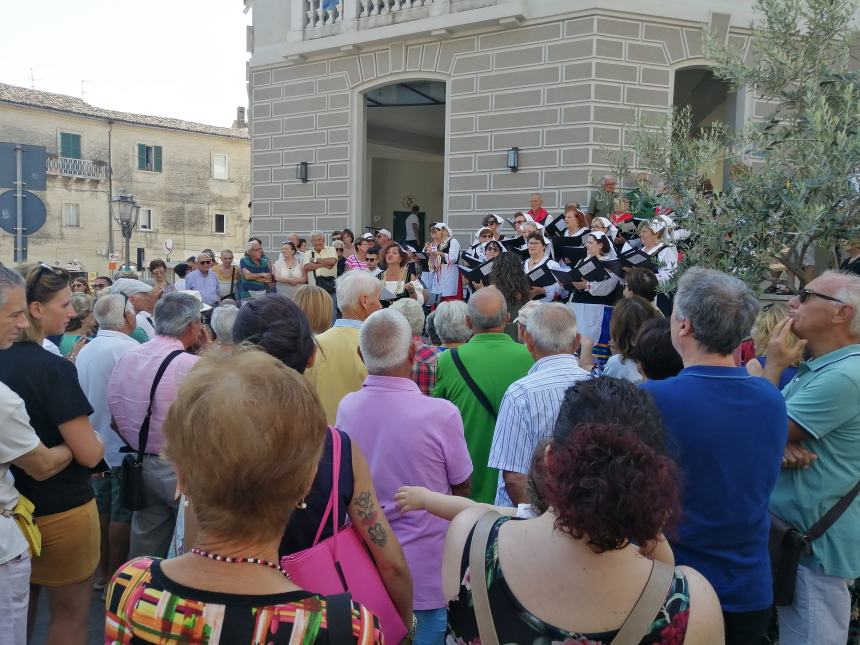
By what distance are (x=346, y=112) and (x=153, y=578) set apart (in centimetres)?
1461

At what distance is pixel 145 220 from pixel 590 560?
49289 mm

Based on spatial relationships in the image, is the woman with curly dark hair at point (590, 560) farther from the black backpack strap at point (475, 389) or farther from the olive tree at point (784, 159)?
the olive tree at point (784, 159)

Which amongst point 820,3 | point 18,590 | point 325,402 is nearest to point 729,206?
point 820,3

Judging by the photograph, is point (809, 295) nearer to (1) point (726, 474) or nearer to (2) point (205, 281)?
(1) point (726, 474)

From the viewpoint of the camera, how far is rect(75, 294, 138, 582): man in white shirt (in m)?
4.43

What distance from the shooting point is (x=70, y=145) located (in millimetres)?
43938

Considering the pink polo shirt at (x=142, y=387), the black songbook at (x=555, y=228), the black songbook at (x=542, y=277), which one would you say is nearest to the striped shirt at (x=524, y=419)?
the pink polo shirt at (x=142, y=387)

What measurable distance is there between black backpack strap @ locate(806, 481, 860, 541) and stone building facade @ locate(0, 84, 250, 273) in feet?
141

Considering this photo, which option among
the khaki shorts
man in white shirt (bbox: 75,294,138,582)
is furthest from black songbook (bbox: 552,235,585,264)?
the khaki shorts

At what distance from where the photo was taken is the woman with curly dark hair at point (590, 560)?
162 cm

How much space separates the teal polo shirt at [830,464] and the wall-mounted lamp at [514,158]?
10646mm

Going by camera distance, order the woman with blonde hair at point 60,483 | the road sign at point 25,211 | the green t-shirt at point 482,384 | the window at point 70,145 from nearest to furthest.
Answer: the woman with blonde hair at point 60,483, the green t-shirt at point 482,384, the road sign at point 25,211, the window at point 70,145

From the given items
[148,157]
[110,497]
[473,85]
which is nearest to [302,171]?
[473,85]

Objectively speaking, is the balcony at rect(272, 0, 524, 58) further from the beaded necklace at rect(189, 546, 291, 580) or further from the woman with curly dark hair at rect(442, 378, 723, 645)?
the beaded necklace at rect(189, 546, 291, 580)
